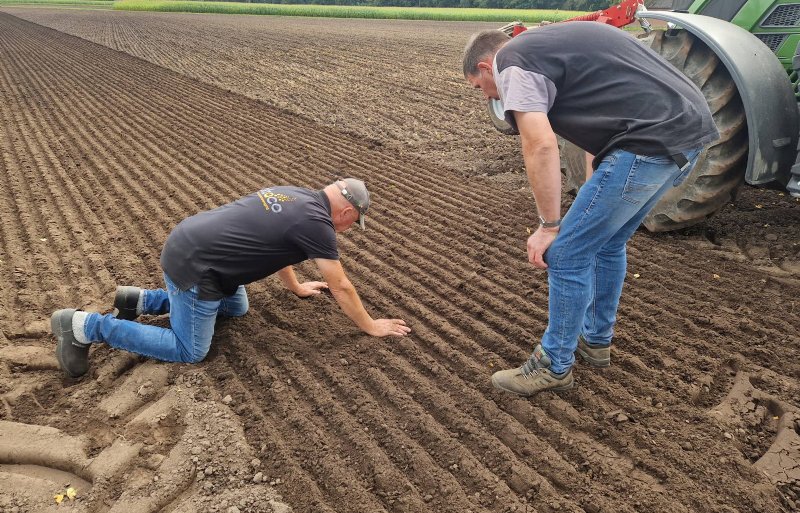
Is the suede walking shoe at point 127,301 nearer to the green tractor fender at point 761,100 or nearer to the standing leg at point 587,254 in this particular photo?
the standing leg at point 587,254

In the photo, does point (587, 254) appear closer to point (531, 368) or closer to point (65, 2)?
point (531, 368)

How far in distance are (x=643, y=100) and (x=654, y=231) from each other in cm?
276

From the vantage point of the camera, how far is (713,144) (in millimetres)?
4480

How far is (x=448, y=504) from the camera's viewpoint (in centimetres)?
262

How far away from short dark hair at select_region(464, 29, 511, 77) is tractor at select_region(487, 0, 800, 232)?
1.39 meters

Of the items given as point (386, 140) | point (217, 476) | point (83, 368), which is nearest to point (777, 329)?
point (217, 476)

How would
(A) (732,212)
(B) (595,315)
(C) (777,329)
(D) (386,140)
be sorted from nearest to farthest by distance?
(B) (595,315)
(C) (777,329)
(A) (732,212)
(D) (386,140)

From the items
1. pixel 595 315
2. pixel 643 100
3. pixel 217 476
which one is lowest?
pixel 217 476

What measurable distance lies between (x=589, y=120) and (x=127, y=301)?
302 centimetres

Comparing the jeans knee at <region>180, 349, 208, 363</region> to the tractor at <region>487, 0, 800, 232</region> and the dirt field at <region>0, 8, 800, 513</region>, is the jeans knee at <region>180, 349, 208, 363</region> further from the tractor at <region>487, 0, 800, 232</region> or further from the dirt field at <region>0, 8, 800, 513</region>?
the tractor at <region>487, 0, 800, 232</region>

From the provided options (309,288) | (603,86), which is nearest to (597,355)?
(603,86)

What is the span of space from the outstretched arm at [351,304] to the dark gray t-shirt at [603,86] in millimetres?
1251

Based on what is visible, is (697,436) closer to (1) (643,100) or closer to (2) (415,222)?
(1) (643,100)

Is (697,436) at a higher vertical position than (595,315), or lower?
lower
